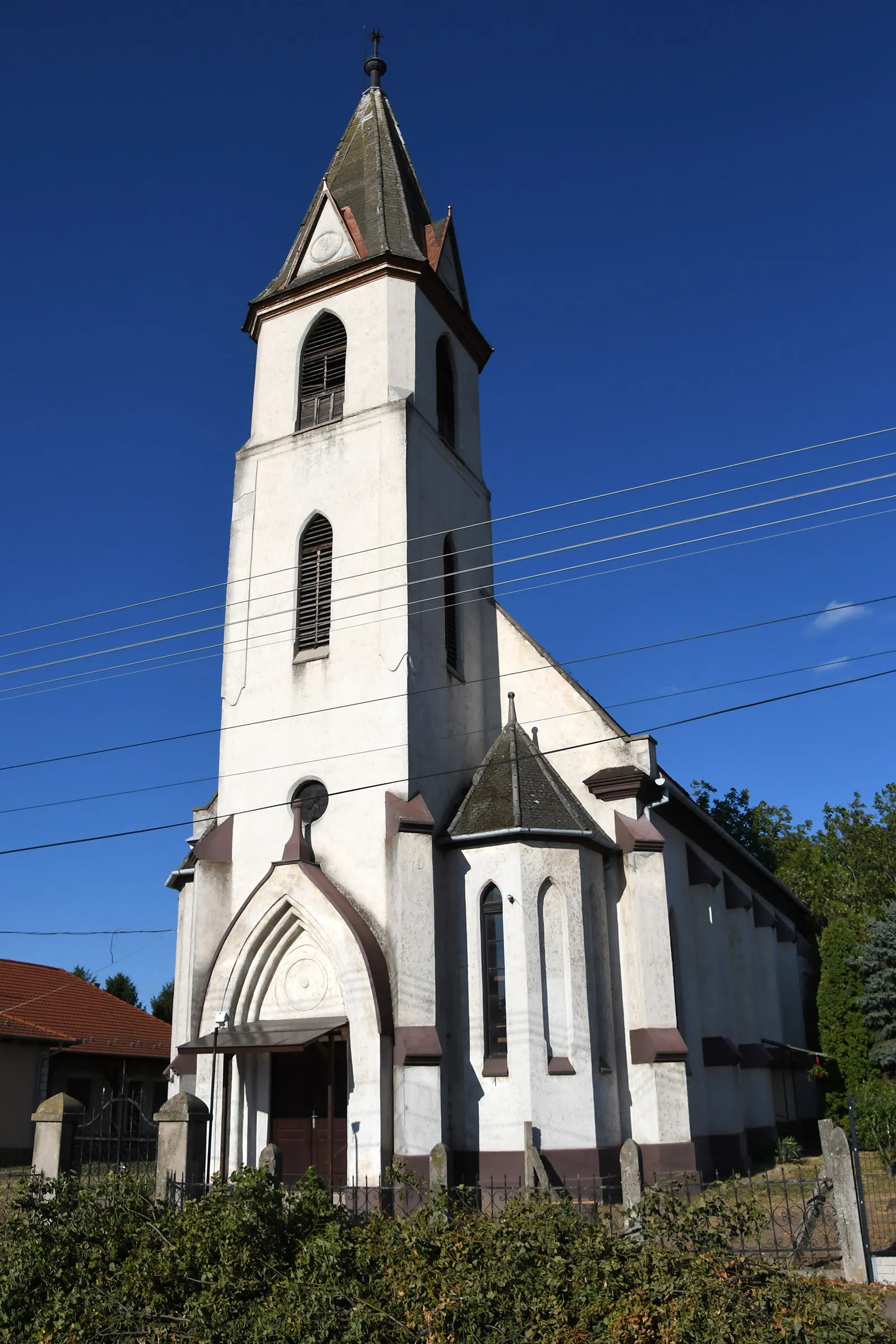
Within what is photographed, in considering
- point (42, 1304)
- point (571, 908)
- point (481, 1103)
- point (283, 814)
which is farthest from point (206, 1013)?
point (42, 1304)

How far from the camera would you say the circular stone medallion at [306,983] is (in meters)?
17.9

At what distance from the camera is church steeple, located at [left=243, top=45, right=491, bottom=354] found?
Result: 23.1 metres

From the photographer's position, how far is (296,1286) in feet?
24.3

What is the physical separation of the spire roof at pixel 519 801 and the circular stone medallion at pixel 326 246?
1113 cm

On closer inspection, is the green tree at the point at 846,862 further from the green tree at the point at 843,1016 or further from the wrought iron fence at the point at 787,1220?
the wrought iron fence at the point at 787,1220

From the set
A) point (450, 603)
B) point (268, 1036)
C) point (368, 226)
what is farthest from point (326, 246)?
point (268, 1036)

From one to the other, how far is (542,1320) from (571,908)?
11.4 metres

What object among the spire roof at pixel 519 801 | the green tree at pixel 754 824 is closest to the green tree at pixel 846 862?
the green tree at pixel 754 824

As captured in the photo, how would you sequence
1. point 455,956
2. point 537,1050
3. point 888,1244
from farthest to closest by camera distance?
point 455,956 < point 537,1050 < point 888,1244

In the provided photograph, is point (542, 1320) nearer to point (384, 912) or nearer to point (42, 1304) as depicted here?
point (42, 1304)

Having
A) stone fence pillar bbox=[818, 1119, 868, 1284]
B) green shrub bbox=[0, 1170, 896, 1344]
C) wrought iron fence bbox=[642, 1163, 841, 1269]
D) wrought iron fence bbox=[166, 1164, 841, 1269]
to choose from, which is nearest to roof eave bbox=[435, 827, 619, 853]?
wrought iron fence bbox=[166, 1164, 841, 1269]

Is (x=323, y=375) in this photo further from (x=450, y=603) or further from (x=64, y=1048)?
(x=64, y=1048)

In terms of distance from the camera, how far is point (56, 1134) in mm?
12609

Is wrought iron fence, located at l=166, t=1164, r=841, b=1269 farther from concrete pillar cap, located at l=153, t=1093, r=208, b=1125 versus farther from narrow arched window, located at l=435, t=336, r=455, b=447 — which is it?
narrow arched window, located at l=435, t=336, r=455, b=447
